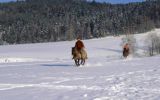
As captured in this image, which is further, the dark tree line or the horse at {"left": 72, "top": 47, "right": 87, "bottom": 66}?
the dark tree line

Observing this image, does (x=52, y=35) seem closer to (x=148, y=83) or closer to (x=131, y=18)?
(x=131, y=18)

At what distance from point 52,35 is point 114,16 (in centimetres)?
2974

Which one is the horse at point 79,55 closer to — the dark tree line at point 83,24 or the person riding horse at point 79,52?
the person riding horse at point 79,52

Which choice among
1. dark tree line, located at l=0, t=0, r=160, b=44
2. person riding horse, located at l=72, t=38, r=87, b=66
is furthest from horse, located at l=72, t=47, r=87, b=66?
dark tree line, located at l=0, t=0, r=160, b=44

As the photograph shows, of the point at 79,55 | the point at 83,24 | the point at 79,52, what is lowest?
the point at 79,55

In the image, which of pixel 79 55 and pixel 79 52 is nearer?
pixel 79 55

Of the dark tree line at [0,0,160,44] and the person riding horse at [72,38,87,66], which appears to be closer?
the person riding horse at [72,38,87,66]

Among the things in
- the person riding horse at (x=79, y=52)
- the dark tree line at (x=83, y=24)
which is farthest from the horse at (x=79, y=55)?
the dark tree line at (x=83, y=24)

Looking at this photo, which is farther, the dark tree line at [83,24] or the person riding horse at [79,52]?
the dark tree line at [83,24]

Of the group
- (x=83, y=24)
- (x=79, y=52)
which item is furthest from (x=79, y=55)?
(x=83, y=24)

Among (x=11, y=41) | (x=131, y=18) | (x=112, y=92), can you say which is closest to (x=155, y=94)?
(x=112, y=92)

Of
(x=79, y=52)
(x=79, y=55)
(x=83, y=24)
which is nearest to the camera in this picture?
(x=79, y=55)

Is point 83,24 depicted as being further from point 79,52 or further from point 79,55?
point 79,55

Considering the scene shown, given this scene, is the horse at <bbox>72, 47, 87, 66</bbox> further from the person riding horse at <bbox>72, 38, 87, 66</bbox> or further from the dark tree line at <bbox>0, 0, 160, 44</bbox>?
the dark tree line at <bbox>0, 0, 160, 44</bbox>
